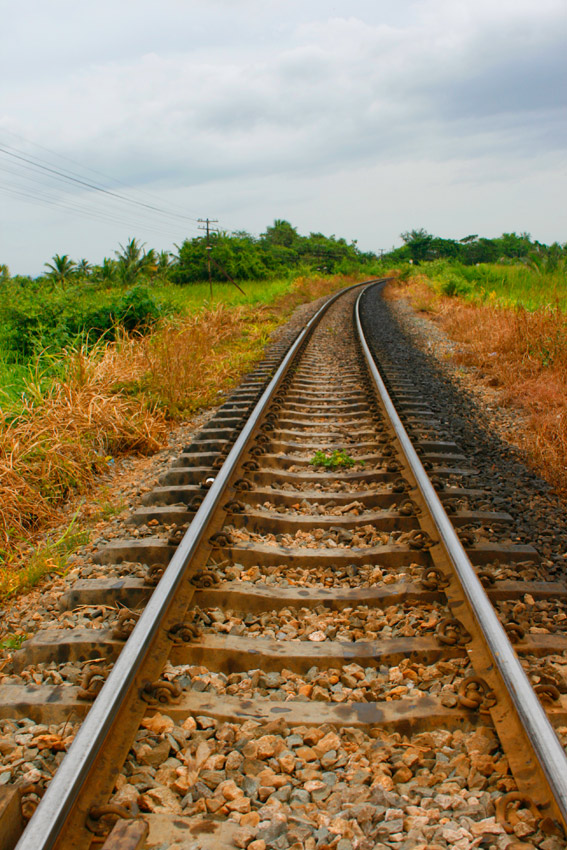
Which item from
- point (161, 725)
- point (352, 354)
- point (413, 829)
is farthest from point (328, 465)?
point (352, 354)

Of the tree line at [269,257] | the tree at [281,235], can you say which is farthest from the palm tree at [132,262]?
the tree at [281,235]

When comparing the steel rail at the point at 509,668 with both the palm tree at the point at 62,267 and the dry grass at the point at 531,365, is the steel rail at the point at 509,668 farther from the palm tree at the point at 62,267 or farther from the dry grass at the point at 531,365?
the palm tree at the point at 62,267

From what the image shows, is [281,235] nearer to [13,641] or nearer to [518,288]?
[518,288]

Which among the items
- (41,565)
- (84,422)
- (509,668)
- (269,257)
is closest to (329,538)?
(509,668)

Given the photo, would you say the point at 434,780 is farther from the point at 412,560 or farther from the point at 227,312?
the point at 227,312

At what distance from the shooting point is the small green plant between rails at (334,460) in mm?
4305

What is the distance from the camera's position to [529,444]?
16.6ft

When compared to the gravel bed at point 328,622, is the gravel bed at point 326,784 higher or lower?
lower

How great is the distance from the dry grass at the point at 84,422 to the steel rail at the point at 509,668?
6.80ft

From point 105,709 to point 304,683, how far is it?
69cm

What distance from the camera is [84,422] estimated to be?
507 centimetres

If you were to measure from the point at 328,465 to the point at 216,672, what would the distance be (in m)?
2.26

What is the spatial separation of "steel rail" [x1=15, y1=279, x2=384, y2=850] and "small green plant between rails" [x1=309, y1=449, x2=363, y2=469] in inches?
46.7

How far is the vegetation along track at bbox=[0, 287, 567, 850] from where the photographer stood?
5.09 feet
